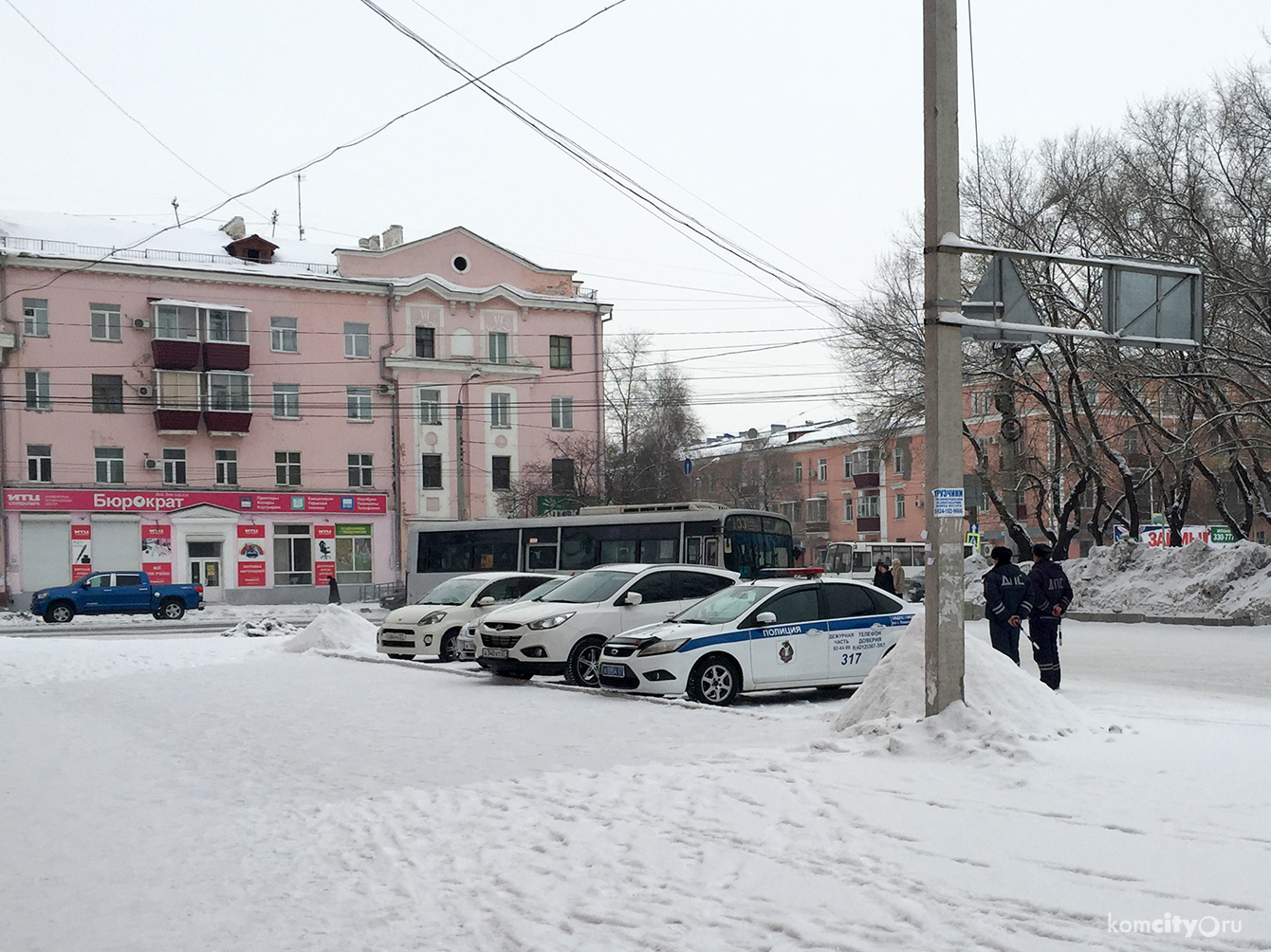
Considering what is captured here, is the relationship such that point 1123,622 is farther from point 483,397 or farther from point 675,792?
point 483,397

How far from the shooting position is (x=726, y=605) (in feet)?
51.3

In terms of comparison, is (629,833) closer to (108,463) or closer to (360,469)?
(108,463)

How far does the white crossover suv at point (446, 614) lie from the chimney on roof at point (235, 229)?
40.5 metres

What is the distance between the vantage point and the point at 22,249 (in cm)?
5041

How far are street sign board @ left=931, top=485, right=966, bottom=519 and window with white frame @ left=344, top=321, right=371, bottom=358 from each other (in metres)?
48.3

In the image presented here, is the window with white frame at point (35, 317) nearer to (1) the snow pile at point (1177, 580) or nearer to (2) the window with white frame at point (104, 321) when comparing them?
(2) the window with white frame at point (104, 321)

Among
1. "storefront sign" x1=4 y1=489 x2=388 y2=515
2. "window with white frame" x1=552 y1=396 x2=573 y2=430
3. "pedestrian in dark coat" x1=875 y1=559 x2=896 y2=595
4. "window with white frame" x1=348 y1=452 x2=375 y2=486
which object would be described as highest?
"window with white frame" x1=552 y1=396 x2=573 y2=430

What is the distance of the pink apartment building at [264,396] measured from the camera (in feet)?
163

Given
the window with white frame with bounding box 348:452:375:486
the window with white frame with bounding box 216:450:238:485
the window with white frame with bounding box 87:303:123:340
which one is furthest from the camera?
the window with white frame with bounding box 348:452:375:486

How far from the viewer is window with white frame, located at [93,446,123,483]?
5034cm

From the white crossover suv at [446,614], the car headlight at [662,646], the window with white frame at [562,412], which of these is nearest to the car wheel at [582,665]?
the car headlight at [662,646]

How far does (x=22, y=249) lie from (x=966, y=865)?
5175cm

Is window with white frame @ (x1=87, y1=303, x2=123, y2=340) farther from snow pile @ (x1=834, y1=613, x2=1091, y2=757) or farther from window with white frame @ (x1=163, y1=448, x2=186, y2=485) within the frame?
snow pile @ (x1=834, y1=613, x2=1091, y2=757)

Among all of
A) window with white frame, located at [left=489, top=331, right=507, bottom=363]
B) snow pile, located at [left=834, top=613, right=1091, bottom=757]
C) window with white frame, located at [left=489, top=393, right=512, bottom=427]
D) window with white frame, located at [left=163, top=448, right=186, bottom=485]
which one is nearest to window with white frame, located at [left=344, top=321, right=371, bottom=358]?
window with white frame, located at [left=489, top=331, right=507, bottom=363]
